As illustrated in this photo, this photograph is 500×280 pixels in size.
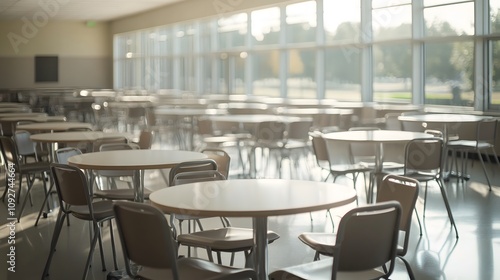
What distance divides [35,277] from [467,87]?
809 centimetres

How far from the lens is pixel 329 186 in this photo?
3.63 m

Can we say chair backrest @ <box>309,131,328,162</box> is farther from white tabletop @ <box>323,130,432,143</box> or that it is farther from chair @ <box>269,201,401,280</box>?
chair @ <box>269,201,401,280</box>

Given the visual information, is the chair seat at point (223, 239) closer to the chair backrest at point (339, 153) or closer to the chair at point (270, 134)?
the chair at point (270, 134)

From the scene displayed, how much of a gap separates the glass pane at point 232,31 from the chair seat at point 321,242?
13287 millimetres

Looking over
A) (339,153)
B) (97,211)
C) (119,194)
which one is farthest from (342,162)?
(97,211)

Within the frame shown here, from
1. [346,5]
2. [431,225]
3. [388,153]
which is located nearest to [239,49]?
[346,5]

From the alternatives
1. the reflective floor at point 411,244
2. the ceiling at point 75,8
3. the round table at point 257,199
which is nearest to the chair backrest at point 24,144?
the reflective floor at point 411,244

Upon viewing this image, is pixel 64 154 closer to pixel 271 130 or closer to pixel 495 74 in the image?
pixel 271 130

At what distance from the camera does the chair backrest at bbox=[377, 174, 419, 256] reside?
3422mm

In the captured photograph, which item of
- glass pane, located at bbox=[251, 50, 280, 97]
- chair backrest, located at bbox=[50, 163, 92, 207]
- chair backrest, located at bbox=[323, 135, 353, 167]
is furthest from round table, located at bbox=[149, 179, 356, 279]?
glass pane, located at bbox=[251, 50, 280, 97]

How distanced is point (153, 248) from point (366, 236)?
3.04 ft

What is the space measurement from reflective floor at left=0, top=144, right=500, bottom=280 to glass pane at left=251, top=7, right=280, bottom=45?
8629 mm

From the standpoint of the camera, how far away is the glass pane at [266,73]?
15602mm

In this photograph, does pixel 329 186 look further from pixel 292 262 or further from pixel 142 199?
pixel 142 199
